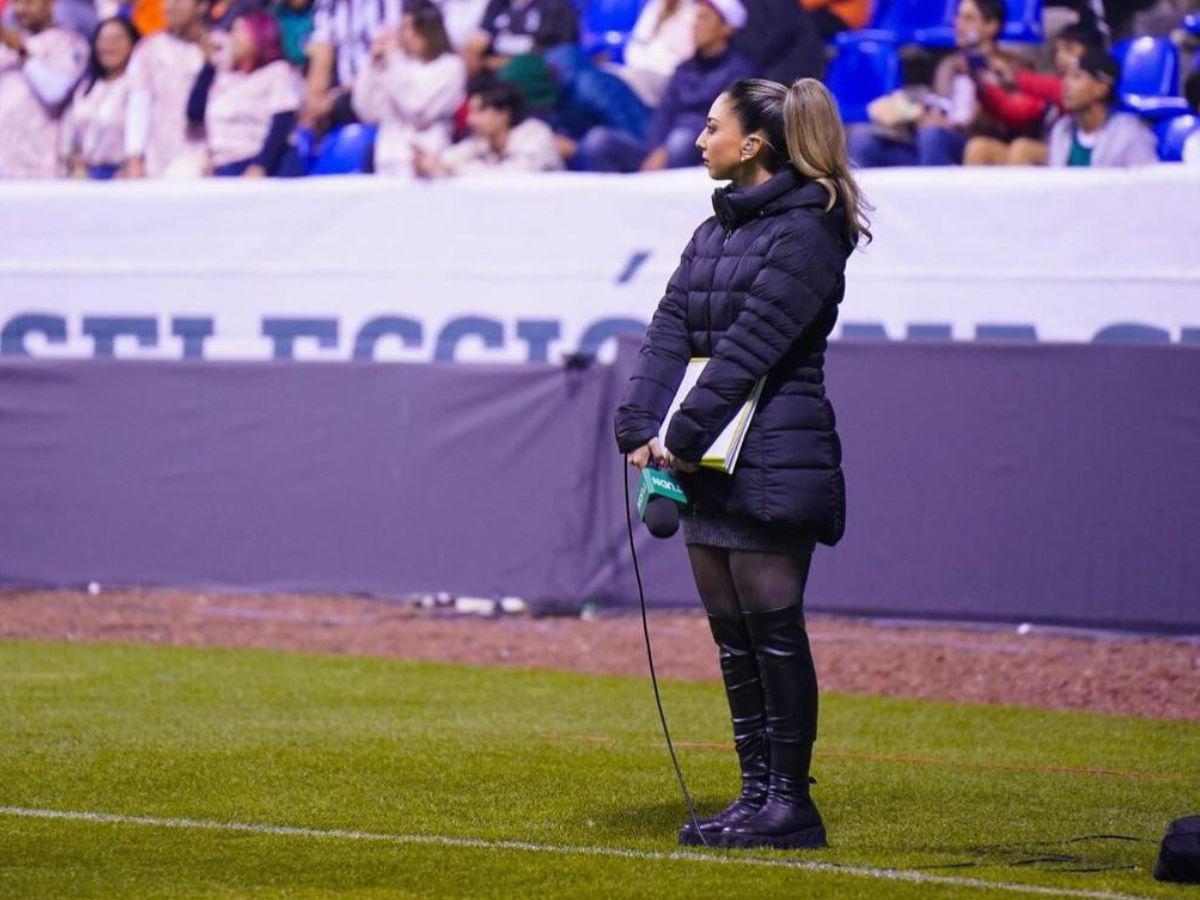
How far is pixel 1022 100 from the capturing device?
45.9ft

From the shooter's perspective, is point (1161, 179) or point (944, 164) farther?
point (944, 164)

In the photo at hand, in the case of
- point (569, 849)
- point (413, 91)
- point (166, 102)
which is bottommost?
point (569, 849)

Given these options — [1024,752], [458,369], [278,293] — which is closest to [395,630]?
[458,369]

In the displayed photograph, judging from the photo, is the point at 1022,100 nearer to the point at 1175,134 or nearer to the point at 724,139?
the point at 1175,134

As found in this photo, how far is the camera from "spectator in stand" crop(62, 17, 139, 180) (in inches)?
683

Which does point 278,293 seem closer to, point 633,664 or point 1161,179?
point 633,664

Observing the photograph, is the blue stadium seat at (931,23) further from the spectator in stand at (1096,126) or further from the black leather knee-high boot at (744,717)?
the black leather knee-high boot at (744,717)

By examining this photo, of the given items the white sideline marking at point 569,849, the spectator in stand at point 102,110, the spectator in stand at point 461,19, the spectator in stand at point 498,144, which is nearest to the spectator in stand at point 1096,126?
the spectator in stand at point 498,144

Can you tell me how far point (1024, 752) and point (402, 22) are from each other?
10.1 meters

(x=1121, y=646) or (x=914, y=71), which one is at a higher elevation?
(x=914, y=71)

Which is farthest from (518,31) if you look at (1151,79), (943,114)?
(1151,79)

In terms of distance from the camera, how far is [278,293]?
14.7 m

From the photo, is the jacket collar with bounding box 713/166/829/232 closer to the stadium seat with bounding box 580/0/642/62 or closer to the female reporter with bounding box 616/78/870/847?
the female reporter with bounding box 616/78/870/847

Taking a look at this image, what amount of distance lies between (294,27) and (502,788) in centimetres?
1173
